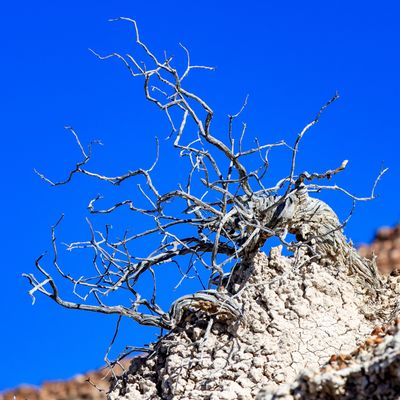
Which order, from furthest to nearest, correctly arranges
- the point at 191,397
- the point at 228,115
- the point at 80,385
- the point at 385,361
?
1. the point at 80,385
2. the point at 228,115
3. the point at 191,397
4. the point at 385,361

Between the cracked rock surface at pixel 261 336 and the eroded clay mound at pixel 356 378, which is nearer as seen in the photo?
the eroded clay mound at pixel 356 378

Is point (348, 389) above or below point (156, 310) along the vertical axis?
below

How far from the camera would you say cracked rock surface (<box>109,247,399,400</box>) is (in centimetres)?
524

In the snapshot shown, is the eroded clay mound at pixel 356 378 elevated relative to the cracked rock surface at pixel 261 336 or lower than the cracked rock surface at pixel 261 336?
lower

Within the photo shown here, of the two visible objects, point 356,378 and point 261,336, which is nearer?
point 356,378

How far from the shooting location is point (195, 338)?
5496mm

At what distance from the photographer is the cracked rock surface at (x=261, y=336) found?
5238 mm

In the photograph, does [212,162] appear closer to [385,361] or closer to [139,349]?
[139,349]

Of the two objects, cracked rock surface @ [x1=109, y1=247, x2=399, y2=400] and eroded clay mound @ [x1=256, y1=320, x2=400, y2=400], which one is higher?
cracked rock surface @ [x1=109, y1=247, x2=399, y2=400]

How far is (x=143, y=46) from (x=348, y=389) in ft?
9.63

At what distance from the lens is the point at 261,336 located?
5414 millimetres

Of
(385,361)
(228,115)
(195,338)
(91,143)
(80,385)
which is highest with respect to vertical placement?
(80,385)

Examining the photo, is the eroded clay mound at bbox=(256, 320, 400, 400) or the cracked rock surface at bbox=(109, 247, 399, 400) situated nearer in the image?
the eroded clay mound at bbox=(256, 320, 400, 400)

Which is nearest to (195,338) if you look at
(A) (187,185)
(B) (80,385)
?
(A) (187,185)
